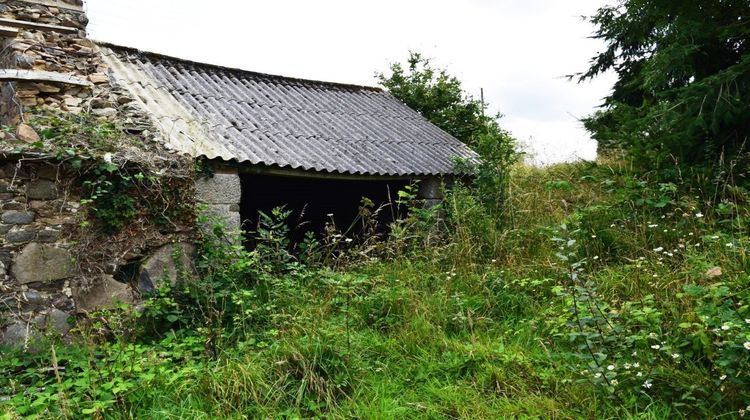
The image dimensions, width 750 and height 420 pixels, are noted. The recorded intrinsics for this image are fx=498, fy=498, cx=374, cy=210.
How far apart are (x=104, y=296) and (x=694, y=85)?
18.9 feet

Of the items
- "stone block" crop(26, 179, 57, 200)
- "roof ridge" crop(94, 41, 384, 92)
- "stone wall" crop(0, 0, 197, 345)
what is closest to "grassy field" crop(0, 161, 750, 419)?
"stone wall" crop(0, 0, 197, 345)

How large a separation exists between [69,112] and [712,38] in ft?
21.9

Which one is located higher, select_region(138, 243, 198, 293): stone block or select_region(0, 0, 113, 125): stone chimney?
select_region(0, 0, 113, 125): stone chimney

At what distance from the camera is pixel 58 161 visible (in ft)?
14.1

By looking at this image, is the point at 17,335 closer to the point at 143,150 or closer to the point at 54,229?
the point at 54,229

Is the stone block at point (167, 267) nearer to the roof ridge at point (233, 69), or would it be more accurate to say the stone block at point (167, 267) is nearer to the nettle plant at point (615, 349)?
the nettle plant at point (615, 349)

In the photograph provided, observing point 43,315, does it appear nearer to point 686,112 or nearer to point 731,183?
point 686,112

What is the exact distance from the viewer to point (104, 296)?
440 cm

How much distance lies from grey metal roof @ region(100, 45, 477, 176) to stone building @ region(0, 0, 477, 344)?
0.03m

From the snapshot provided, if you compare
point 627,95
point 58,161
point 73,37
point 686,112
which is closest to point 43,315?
point 58,161

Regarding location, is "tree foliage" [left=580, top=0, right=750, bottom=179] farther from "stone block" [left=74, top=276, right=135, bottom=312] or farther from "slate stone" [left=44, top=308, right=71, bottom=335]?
"slate stone" [left=44, top=308, right=71, bottom=335]

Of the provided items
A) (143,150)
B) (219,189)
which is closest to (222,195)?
(219,189)

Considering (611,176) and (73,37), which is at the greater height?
(73,37)

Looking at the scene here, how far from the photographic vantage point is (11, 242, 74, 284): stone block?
4105 millimetres
